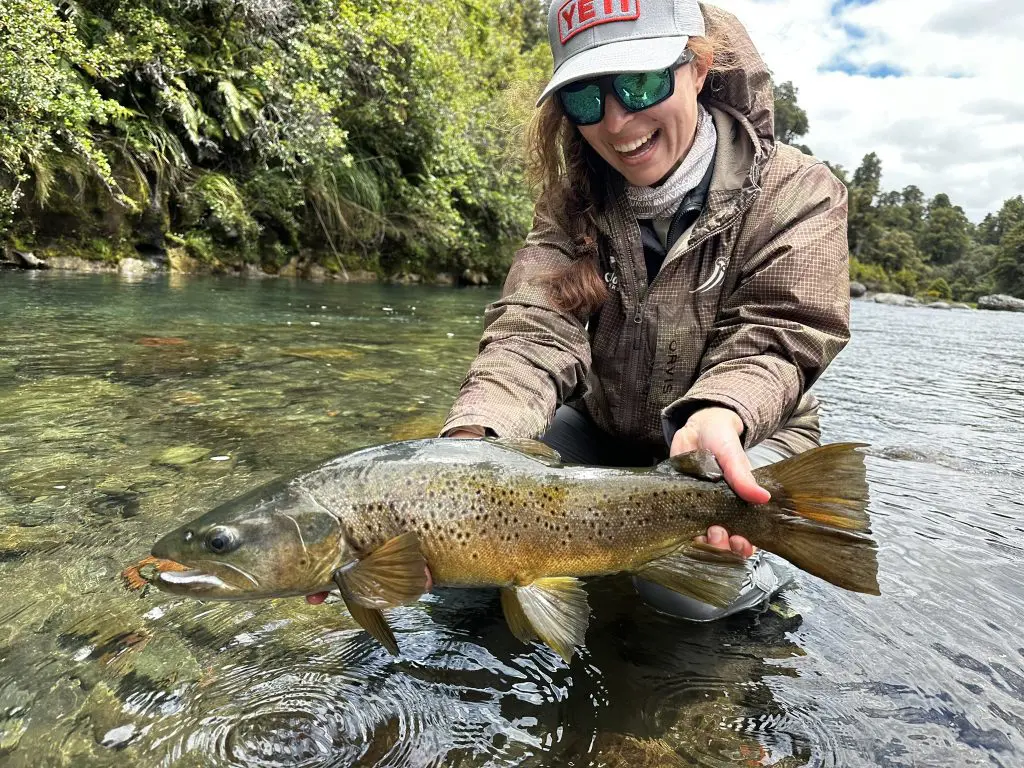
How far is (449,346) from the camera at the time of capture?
31.6 ft

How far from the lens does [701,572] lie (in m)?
2.28

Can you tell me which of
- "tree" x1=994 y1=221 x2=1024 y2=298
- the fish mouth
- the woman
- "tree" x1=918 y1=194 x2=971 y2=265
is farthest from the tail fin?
"tree" x1=918 y1=194 x2=971 y2=265

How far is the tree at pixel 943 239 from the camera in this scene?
106 m

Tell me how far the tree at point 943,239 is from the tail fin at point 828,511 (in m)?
122

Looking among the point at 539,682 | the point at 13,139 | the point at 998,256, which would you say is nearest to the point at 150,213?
the point at 13,139

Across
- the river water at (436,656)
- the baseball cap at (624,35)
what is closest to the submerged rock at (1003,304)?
the river water at (436,656)

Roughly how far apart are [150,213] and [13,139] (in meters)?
5.25

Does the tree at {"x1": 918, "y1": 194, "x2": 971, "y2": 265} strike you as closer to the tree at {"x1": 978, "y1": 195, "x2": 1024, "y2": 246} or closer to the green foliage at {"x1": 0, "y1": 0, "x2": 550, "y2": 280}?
the tree at {"x1": 978, "y1": 195, "x2": 1024, "y2": 246}

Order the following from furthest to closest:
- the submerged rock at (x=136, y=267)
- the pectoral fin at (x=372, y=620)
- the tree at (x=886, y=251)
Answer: the tree at (x=886, y=251), the submerged rock at (x=136, y=267), the pectoral fin at (x=372, y=620)

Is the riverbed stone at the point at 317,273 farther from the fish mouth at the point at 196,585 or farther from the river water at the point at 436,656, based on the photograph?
the fish mouth at the point at 196,585

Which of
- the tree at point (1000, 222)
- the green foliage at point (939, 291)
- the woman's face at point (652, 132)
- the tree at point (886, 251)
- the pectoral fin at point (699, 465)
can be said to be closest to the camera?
the pectoral fin at point (699, 465)

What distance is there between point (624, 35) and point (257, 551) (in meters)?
2.25

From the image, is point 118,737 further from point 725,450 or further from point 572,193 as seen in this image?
point 572,193

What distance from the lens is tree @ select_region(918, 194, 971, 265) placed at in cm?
10619
